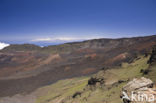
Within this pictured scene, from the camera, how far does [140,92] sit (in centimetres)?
878

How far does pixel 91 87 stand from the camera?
75.3 feet

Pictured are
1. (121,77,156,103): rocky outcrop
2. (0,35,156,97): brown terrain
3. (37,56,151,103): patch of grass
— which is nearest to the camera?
(121,77,156,103): rocky outcrop

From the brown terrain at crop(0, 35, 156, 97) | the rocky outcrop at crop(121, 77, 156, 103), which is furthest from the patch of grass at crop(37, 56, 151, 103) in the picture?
the brown terrain at crop(0, 35, 156, 97)

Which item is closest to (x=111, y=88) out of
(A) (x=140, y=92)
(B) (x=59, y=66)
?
(A) (x=140, y=92)

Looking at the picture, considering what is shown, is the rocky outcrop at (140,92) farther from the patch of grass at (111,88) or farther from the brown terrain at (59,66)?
the brown terrain at (59,66)

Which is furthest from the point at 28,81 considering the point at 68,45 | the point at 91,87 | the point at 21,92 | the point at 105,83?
the point at 68,45

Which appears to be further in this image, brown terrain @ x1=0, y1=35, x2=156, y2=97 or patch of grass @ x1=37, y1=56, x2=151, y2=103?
brown terrain @ x1=0, y1=35, x2=156, y2=97

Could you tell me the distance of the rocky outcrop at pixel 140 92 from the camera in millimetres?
8141

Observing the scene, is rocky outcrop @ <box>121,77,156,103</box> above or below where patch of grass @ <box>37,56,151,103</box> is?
above

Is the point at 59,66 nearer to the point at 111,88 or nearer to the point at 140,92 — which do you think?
the point at 111,88

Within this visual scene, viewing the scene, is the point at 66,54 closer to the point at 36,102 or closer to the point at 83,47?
the point at 83,47

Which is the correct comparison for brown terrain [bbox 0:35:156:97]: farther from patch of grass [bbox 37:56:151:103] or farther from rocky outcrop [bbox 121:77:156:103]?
rocky outcrop [bbox 121:77:156:103]

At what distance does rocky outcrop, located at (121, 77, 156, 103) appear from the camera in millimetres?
8141

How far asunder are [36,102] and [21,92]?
9811 mm
